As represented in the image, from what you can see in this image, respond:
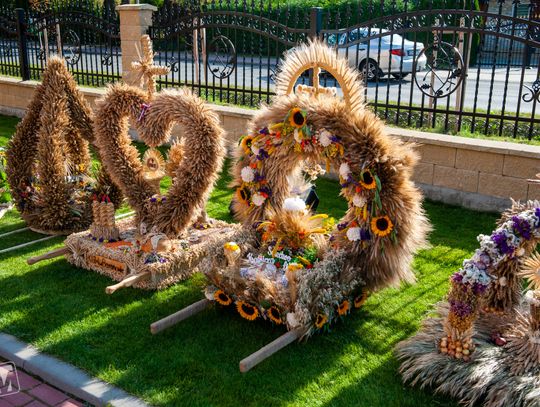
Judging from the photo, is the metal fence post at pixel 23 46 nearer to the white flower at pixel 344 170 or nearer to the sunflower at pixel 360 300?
the white flower at pixel 344 170

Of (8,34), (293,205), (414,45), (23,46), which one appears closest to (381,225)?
(293,205)

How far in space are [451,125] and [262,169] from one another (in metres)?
4.05

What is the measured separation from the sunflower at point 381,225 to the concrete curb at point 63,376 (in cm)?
193

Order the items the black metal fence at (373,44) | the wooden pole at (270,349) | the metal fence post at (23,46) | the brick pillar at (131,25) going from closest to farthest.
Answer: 1. the wooden pole at (270,349)
2. the black metal fence at (373,44)
3. the brick pillar at (131,25)
4. the metal fence post at (23,46)

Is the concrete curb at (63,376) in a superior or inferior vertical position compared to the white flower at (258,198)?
inferior

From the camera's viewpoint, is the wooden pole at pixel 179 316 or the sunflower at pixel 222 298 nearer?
the wooden pole at pixel 179 316

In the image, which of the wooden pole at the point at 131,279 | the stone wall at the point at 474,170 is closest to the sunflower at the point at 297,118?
the wooden pole at the point at 131,279

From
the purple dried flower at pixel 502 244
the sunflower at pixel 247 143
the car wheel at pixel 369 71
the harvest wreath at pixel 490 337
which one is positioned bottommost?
the harvest wreath at pixel 490 337

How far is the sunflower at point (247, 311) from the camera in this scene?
4.32 m

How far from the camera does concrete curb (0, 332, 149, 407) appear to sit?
363 centimetres

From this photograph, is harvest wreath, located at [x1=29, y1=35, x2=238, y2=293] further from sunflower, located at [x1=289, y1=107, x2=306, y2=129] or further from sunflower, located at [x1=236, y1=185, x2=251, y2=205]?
sunflower, located at [x1=289, y1=107, x2=306, y2=129]

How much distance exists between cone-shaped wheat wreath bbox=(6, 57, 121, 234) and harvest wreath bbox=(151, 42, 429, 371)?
2.26m

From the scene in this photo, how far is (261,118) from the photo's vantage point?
15.7ft

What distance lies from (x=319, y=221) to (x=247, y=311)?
101 cm
